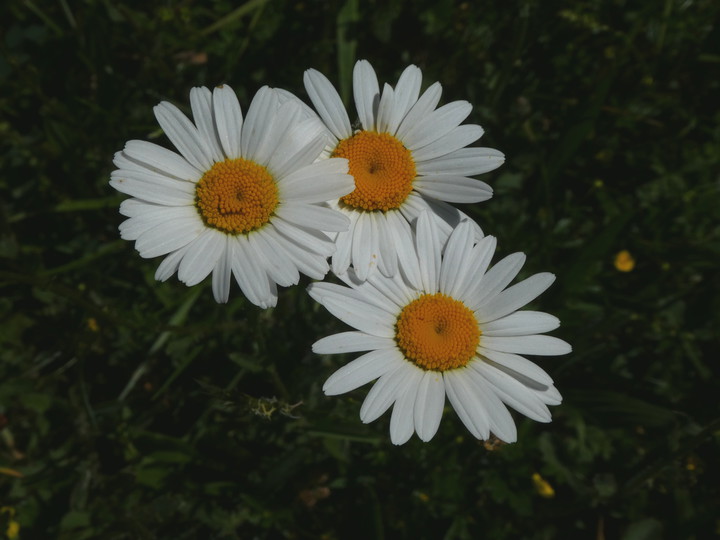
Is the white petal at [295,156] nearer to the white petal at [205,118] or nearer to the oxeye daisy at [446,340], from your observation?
the white petal at [205,118]

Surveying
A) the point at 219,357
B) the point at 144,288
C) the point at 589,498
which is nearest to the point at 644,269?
the point at 589,498

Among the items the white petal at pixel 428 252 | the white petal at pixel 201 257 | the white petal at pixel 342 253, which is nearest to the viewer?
the white petal at pixel 201 257

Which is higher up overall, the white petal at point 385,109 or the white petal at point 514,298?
the white petal at point 385,109

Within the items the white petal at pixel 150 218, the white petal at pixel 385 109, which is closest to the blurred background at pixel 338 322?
the white petal at pixel 150 218

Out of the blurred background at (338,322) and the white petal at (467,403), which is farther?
the blurred background at (338,322)

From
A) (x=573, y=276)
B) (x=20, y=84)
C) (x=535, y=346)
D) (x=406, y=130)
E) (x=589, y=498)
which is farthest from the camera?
(x=20, y=84)

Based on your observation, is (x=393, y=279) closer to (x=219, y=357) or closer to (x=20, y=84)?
(x=219, y=357)

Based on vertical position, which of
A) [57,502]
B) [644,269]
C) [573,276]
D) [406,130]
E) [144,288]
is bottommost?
[57,502]
